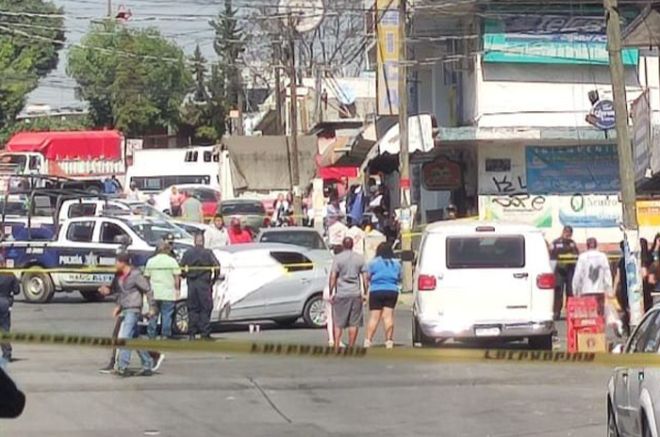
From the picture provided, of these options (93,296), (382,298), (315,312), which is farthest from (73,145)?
(382,298)

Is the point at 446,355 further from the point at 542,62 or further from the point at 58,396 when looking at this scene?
the point at 542,62

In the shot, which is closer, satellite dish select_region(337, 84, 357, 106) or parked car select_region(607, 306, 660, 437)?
parked car select_region(607, 306, 660, 437)

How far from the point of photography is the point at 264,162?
175ft

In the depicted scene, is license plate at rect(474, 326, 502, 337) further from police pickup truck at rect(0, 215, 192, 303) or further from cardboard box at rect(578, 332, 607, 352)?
police pickup truck at rect(0, 215, 192, 303)

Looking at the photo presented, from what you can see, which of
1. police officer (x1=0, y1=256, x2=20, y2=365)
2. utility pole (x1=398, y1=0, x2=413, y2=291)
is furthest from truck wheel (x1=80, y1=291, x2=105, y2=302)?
police officer (x1=0, y1=256, x2=20, y2=365)

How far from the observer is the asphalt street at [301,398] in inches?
557

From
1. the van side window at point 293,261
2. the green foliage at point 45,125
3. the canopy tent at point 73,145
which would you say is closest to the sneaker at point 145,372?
the van side window at point 293,261

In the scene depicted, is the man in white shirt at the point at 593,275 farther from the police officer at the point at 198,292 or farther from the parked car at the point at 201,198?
the parked car at the point at 201,198

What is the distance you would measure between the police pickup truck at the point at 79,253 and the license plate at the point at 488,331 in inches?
440

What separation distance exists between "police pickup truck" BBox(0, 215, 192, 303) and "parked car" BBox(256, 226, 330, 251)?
2007 mm

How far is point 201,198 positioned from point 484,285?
31.1 metres

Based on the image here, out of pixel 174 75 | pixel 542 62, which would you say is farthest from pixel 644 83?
pixel 174 75

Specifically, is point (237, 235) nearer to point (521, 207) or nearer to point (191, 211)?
point (521, 207)

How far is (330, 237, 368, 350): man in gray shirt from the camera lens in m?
20.7
